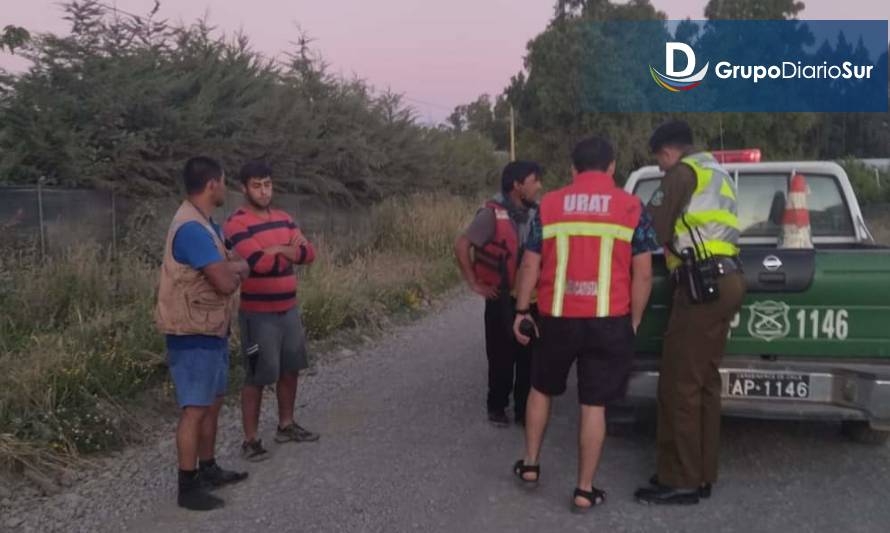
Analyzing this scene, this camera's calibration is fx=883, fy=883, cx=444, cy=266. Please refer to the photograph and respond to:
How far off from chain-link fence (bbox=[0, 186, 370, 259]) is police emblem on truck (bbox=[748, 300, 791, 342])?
6.34 metres

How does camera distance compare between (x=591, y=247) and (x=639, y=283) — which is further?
(x=639, y=283)

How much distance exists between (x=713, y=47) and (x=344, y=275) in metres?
27.9

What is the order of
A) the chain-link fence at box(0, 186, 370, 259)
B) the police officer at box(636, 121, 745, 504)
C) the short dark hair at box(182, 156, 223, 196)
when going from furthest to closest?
the chain-link fence at box(0, 186, 370, 259) < the short dark hair at box(182, 156, 223, 196) < the police officer at box(636, 121, 745, 504)

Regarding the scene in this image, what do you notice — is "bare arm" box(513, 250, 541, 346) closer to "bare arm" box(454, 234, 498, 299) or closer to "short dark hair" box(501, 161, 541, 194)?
"bare arm" box(454, 234, 498, 299)


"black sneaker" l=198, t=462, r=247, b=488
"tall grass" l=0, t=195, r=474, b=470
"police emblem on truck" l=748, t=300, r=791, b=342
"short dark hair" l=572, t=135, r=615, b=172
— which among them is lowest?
"black sneaker" l=198, t=462, r=247, b=488

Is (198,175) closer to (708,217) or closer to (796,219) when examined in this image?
(708,217)

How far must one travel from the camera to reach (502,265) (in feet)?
19.3

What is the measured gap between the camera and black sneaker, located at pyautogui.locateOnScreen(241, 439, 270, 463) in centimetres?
539

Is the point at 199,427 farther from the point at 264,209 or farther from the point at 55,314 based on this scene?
the point at 55,314

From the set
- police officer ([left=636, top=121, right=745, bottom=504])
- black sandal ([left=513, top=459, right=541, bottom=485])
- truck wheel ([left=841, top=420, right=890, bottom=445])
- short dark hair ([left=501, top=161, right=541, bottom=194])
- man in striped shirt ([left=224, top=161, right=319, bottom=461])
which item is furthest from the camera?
short dark hair ([left=501, top=161, right=541, bottom=194])

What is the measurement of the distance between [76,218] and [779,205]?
7.07 m

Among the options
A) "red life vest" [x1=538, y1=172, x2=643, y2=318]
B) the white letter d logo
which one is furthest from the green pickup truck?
the white letter d logo

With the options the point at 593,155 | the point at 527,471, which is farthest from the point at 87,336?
the point at 593,155

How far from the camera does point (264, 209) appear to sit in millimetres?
5359
